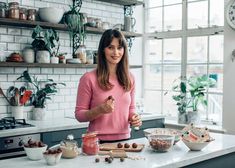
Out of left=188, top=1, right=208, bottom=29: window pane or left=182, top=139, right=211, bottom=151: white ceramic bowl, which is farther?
left=188, top=1, right=208, bottom=29: window pane

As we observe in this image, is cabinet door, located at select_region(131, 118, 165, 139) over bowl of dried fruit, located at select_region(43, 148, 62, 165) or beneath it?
beneath

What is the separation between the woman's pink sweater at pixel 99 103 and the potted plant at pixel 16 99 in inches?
57.6

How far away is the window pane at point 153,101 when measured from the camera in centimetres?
521

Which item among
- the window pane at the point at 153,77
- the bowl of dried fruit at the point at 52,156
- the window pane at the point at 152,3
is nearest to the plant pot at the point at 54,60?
the window pane at the point at 153,77

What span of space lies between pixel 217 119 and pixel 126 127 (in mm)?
2271

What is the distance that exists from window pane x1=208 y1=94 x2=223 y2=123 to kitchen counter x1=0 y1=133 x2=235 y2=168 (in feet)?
6.06

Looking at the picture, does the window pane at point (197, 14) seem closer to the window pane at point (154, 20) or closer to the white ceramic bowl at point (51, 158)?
the window pane at point (154, 20)

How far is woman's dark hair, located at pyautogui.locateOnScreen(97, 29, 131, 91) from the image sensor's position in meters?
2.46

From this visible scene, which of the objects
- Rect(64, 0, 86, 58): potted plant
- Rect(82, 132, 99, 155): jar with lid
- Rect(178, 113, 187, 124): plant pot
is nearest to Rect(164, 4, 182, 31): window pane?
Rect(178, 113, 187, 124): plant pot

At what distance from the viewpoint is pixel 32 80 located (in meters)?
4.00

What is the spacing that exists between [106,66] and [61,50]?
73.2 inches

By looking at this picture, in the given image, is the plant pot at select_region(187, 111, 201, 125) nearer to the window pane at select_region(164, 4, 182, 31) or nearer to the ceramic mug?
the window pane at select_region(164, 4, 182, 31)

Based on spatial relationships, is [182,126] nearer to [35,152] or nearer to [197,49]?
[197,49]

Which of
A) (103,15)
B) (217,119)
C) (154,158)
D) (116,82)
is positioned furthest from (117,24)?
(154,158)
